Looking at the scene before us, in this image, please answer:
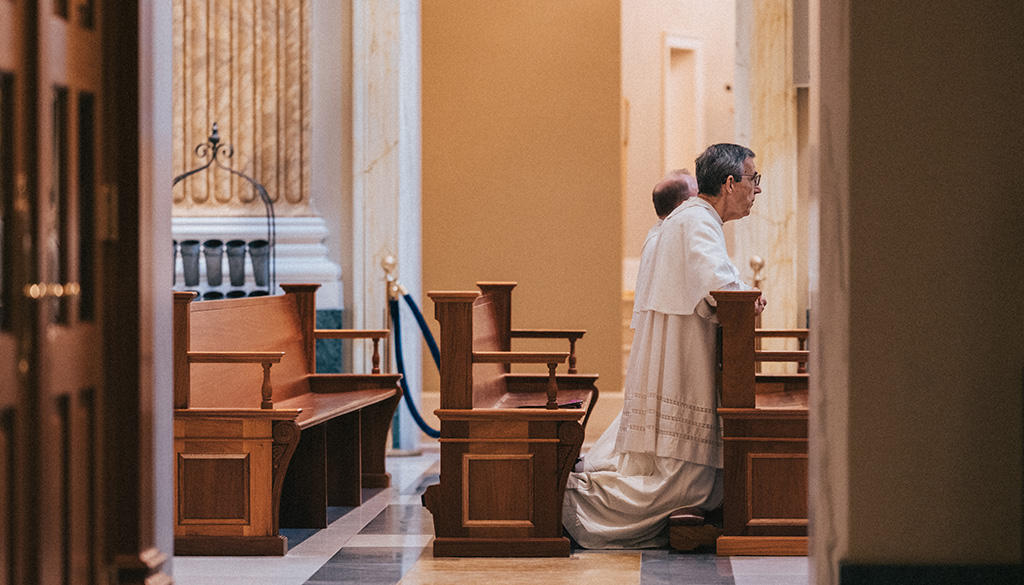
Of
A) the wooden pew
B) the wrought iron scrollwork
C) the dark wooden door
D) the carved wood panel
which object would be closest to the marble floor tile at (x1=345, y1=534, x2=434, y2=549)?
the wooden pew

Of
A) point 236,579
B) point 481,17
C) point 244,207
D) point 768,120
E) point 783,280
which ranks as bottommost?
point 236,579

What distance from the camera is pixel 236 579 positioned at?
462 cm

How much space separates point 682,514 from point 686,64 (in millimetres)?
7842

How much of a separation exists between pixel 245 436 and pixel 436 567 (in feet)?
3.38

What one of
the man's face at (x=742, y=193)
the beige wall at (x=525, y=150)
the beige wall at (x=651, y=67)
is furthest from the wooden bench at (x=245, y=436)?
the beige wall at (x=651, y=67)

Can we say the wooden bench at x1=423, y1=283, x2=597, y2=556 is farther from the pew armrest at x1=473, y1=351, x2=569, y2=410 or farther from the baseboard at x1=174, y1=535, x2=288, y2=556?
the baseboard at x1=174, y1=535, x2=288, y2=556

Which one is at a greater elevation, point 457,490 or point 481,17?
point 481,17

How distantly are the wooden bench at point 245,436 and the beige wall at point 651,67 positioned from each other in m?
6.24

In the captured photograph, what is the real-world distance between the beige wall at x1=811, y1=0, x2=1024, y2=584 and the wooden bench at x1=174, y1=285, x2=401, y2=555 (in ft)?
8.89

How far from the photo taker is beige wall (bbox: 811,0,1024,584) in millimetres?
3109

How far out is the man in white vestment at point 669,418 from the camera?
5.14m

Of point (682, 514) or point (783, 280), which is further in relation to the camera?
point (783, 280)

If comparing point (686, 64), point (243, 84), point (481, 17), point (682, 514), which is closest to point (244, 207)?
point (243, 84)

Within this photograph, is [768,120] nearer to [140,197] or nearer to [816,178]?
[816,178]
